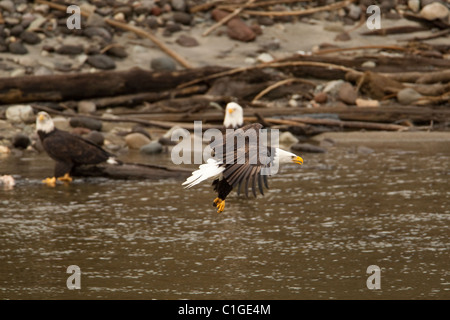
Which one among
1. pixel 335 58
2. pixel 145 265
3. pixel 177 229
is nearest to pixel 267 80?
pixel 335 58

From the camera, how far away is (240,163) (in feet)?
24.8

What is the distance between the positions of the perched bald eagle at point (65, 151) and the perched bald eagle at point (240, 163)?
3.63 metres

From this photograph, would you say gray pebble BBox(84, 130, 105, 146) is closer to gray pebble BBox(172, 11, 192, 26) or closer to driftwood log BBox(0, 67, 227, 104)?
driftwood log BBox(0, 67, 227, 104)

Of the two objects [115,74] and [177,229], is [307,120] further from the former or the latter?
[177,229]

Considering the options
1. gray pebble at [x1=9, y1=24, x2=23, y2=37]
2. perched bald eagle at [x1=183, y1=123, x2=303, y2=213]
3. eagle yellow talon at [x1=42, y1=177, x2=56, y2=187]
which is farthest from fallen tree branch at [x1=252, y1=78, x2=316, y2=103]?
perched bald eagle at [x1=183, y1=123, x2=303, y2=213]

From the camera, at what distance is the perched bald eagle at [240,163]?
736 centimetres

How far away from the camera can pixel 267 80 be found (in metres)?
18.6

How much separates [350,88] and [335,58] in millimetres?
1642

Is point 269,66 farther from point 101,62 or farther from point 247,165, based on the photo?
point 247,165

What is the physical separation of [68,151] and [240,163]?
472 cm

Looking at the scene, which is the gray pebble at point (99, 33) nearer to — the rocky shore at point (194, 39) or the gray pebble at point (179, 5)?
the rocky shore at point (194, 39)

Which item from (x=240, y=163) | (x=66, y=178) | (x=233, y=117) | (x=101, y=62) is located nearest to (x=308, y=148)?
(x=233, y=117)

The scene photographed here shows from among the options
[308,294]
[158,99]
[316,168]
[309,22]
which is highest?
[309,22]

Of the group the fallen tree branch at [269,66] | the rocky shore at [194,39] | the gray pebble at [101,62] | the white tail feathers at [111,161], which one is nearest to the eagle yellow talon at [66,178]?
the white tail feathers at [111,161]
